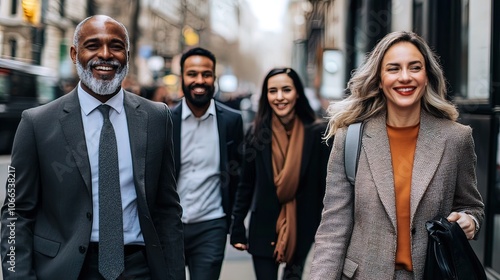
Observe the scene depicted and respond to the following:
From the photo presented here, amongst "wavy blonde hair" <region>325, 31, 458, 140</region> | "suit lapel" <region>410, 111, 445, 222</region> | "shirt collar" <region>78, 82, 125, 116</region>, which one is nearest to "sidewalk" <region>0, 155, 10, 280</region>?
"shirt collar" <region>78, 82, 125, 116</region>

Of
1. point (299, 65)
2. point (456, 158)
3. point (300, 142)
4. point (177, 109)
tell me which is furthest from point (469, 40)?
point (299, 65)

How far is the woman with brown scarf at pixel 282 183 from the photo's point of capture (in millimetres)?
4645

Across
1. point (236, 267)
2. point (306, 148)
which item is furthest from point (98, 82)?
point (236, 267)

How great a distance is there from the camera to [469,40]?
685cm

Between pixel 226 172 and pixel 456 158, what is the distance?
232 cm

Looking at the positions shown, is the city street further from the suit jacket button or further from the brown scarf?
the suit jacket button

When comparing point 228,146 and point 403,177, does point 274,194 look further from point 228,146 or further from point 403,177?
point 403,177

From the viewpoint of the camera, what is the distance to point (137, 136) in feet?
9.91

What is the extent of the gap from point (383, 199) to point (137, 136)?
1.10 m

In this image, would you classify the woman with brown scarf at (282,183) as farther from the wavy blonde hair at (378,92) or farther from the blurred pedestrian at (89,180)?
the blurred pedestrian at (89,180)

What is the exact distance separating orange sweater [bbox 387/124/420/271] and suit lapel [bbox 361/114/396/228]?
0.03m

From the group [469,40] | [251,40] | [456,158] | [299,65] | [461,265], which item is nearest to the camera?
[461,265]

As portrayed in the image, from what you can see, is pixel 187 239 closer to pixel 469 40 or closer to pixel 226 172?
pixel 226 172

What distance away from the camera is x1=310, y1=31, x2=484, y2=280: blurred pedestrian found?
2.77 m
